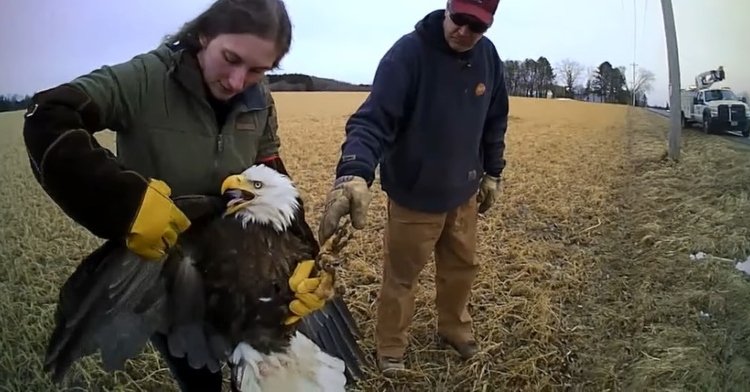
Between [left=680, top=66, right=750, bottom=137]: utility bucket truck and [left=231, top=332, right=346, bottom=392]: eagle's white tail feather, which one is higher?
[left=680, top=66, right=750, bottom=137]: utility bucket truck

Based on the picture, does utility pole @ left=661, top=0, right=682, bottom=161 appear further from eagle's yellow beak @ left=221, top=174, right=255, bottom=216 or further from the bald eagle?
eagle's yellow beak @ left=221, top=174, right=255, bottom=216

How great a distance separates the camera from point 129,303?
0.89 metres

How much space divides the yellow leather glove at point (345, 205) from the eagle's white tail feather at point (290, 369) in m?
0.17

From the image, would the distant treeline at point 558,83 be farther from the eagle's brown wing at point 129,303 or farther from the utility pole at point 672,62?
the eagle's brown wing at point 129,303

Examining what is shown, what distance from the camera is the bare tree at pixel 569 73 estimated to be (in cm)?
106

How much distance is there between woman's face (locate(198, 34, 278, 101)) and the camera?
80cm

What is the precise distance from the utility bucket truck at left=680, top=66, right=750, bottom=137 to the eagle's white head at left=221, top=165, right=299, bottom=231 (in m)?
0.69

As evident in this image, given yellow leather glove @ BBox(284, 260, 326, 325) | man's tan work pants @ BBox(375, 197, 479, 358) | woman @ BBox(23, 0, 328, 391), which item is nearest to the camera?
woman @ BBox(23, 0, 328, 391)

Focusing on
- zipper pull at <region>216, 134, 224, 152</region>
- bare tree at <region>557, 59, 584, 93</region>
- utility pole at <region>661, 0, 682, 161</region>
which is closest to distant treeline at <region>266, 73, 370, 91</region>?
zipper pull at <region>216, 134, 224, 152</region>

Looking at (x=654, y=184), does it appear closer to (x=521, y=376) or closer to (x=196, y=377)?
(x=521, y=376)

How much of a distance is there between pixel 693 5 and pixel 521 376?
0.68m

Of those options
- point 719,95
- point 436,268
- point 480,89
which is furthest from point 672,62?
point 436,268

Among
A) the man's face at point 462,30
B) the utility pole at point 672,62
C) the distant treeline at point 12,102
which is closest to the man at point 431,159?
the man's face at point 462,30

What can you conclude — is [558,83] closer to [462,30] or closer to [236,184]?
[462,30]
